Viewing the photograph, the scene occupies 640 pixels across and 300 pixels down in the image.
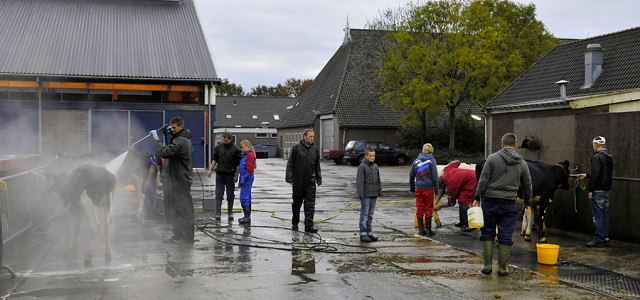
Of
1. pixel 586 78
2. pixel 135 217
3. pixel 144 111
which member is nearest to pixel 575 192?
pixel 135 217

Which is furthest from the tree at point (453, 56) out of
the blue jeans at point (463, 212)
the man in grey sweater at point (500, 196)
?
the man in grey sweater at point (500, 196)

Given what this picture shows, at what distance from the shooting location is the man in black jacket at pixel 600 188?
1085 centimetres

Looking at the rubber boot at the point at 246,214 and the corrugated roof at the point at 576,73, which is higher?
the corrugated roof at the point at 576,73

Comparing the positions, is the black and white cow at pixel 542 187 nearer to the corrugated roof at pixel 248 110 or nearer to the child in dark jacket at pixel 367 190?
the child in dark jacket at pixel 367 190

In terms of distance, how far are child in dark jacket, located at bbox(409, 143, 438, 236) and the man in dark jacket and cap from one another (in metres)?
4.28

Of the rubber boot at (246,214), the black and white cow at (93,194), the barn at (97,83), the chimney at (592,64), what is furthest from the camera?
the barn at (97,83)

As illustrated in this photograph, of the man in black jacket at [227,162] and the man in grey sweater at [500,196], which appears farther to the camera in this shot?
the man in black jacket at [227,162]

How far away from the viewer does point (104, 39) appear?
33.2 m

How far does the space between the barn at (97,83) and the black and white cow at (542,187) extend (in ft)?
70.5

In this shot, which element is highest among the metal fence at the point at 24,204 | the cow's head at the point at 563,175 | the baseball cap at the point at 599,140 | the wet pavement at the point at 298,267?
the baseball cap at the point at 599,140

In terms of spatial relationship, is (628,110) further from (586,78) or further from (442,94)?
(442,94)

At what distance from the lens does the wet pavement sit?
7234 millimetres

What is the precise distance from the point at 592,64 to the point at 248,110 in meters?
61.3

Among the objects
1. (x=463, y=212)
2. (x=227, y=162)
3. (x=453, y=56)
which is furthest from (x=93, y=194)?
(x=453, y=56)
